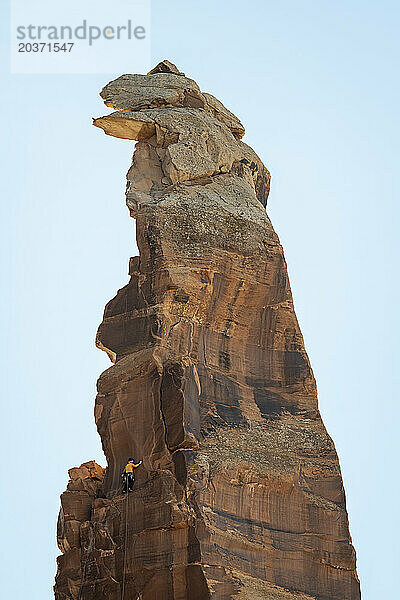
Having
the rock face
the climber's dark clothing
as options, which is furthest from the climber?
the rock face

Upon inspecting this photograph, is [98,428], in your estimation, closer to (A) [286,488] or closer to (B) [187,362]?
(B) [187,362]

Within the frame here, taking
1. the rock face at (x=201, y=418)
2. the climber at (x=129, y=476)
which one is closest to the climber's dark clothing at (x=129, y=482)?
the climber at (x=129, y=476)

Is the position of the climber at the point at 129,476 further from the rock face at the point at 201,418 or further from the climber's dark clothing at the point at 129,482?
the rock face at the point at 201,418

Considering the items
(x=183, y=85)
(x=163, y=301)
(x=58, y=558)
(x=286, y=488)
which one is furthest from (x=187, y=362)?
(x=183, y=85)

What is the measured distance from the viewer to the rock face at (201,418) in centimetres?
3788

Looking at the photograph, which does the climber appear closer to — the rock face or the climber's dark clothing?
the climber's dark clothing

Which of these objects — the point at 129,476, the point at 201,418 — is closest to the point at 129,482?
the point at 129,476

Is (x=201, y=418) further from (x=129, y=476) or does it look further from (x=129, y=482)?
(x=129, y=482)

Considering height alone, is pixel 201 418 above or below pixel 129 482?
above

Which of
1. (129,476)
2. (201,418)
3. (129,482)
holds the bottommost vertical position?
(129,482)

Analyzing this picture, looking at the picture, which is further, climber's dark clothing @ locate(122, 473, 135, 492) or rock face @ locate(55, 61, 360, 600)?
climber's dark clothing @ locate(122, 473, 135, 492)

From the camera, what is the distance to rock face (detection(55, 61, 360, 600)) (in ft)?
124

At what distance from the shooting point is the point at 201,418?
3988 centimetres

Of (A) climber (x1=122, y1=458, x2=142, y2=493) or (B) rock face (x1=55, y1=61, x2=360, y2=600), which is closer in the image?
(B) rock face (x1=55, y1=61, x2=360, y2=600)
